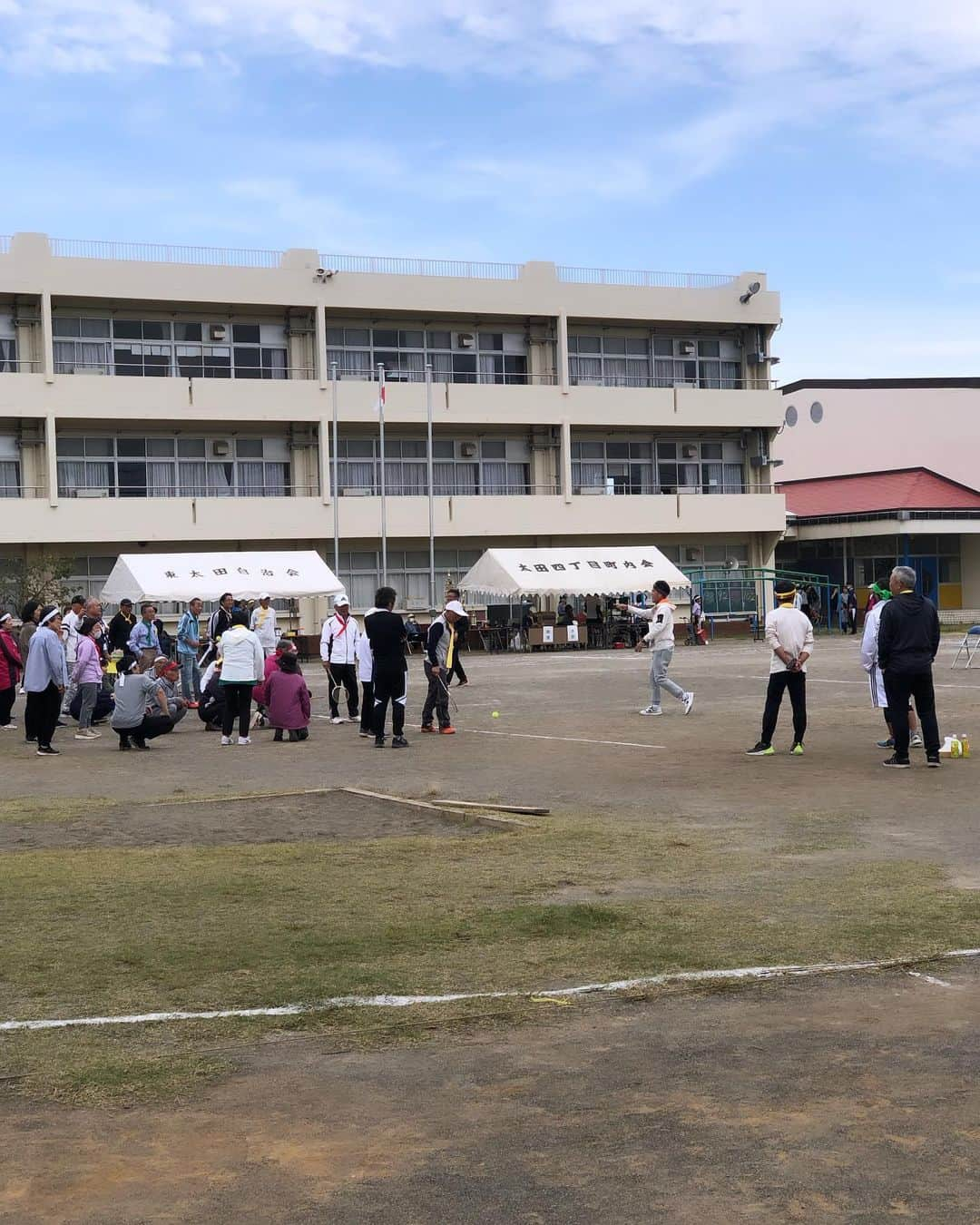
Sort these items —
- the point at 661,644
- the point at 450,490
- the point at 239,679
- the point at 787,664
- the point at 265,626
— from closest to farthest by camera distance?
the point at 787,664
the point at 239,679
the point at 661,644
the point at 265,626
the point at 450,490

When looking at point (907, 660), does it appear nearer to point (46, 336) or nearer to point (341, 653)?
point (341, 653)

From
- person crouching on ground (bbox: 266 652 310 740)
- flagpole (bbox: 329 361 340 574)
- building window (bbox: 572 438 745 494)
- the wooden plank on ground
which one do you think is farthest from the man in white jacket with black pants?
building window (bbox: 572 438 745 494)

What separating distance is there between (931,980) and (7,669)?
50.2ft

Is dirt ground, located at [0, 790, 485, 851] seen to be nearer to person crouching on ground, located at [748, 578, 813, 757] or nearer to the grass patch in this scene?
the grass patch

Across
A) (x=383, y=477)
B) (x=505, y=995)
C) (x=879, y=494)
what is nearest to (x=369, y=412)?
(x=383, y=477)

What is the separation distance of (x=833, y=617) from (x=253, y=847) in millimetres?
51070

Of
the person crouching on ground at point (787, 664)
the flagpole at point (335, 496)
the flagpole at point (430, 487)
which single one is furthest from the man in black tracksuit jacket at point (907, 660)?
the flagpole at point (430, 487)

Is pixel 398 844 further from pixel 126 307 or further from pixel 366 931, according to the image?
pixel 126 307

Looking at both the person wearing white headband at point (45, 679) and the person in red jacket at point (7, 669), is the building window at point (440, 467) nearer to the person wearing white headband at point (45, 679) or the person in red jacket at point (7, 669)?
the person in red jacket at point (7, 669)

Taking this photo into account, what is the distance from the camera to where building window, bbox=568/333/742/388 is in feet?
181

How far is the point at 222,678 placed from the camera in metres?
18.0

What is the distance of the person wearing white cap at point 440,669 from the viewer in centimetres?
1886

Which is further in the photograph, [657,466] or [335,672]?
[657,466]

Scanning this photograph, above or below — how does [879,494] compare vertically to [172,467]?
below
